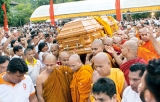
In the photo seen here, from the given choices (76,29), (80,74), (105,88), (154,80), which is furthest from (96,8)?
(154,80)

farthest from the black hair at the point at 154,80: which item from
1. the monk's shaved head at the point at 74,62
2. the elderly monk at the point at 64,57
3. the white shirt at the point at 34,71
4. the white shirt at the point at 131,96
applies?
the white shirt at the point at 34,71

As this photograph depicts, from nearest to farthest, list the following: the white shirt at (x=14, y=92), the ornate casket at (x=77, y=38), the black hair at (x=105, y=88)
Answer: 1. the black hair at (x=105, y=88)
2. the white shirt at (x=14, y=92)
3. the ornate casket at (x=77, y=38)

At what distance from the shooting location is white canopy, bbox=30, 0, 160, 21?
2796 centimetres

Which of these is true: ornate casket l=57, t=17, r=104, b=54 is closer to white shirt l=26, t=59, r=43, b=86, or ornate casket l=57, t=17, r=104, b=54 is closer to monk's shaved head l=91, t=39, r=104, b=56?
monk's shaved head l=91, t=39, r=104, b=56

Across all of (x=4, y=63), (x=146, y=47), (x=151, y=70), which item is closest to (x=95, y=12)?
(x=146, y=47)

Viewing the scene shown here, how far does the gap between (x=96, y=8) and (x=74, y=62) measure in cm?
2561

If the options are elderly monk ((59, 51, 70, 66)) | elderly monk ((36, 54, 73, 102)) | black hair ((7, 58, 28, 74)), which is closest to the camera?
black hair ((7, 58, 28, 74))

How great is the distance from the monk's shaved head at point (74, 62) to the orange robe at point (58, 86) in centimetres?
33

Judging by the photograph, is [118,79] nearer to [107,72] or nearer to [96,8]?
[107,72]

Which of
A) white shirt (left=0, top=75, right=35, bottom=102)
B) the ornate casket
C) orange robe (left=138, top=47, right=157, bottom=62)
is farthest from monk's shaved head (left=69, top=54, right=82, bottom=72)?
orange robe (left=138, top=47, right=157, bottom=62)

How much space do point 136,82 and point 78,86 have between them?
175 cm

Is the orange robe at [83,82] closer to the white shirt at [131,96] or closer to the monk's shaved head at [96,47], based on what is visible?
the monk's shaved head at [96,47]

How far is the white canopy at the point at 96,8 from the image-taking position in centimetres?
2796

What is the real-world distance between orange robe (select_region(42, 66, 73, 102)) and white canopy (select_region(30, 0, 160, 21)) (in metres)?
23.2
